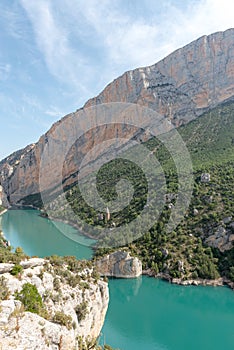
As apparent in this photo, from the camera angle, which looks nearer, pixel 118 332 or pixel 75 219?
pixel 118 332

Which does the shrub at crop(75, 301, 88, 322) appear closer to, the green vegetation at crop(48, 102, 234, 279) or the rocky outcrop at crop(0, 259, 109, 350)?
the rocky outcrop at crop(0, 259, 109, 350)

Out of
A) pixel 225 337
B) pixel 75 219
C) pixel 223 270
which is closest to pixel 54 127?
pixel 75 219

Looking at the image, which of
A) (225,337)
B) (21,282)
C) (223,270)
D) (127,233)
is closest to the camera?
(21,282)

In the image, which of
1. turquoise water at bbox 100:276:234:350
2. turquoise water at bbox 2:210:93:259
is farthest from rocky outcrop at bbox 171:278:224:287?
turquoise water at bbox 2:210:93:259

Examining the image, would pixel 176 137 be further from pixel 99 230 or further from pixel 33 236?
pixel 33 236

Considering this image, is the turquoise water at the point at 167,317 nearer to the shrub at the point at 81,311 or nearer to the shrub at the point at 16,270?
the shrub at the point at 81,311
